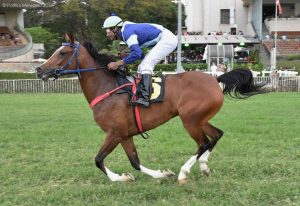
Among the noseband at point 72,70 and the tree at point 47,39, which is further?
the tree at point 47,39

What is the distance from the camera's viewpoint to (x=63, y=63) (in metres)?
7.39

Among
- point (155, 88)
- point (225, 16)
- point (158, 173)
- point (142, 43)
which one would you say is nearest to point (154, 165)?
point (158, 173)

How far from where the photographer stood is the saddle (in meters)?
7.18

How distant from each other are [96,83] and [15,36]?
47.7 meters

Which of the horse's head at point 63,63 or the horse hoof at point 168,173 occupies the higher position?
the horse's head at point 63,63

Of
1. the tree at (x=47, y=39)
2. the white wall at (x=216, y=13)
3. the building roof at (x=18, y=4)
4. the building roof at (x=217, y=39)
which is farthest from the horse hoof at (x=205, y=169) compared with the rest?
the white wall at (x=216, y=13)

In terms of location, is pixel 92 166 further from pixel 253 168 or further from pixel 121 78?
pixel 253 168

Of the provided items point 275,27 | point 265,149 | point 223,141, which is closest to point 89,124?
point 223,141

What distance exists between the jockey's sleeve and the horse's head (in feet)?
2.61

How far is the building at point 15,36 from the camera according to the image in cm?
4809

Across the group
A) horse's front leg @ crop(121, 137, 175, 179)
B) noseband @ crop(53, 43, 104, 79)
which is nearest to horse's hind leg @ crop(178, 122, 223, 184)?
horse's front leg @ crop(121, 137, 175, 179)

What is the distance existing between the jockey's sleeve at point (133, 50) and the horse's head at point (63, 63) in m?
0.80

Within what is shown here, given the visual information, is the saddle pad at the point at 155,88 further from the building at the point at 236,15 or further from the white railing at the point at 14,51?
the building at the point at 236,15

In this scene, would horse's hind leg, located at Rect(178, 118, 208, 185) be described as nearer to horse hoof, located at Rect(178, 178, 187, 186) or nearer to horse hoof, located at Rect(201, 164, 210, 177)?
horse hoof, located at Rect(178, 178, 187, 186)
